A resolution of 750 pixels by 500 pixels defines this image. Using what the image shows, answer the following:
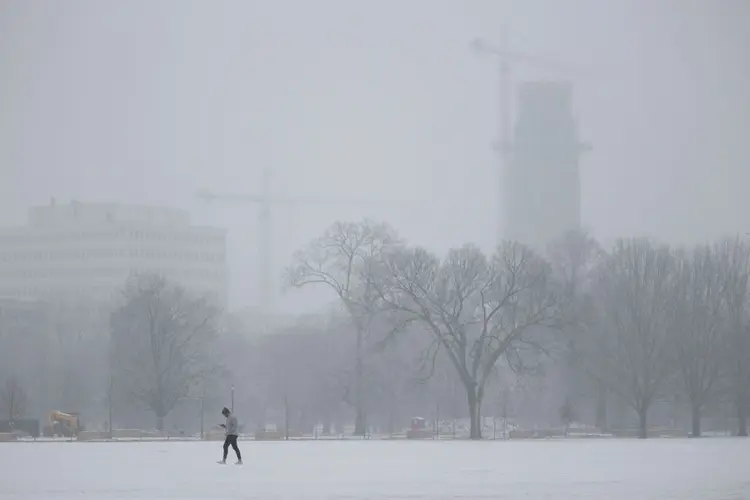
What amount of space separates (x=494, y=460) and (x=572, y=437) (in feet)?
96.2

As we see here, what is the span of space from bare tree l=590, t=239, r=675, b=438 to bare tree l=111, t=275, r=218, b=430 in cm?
2646

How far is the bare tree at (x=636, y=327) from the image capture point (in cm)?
7925

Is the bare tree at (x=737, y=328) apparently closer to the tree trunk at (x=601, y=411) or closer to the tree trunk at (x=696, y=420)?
the tree trunk at (x=696, y=420)

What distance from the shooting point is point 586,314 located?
8044cm

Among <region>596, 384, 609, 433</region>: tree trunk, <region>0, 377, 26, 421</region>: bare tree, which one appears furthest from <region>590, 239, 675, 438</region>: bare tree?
<region>0, 377, 26, 421</region>: bare tree

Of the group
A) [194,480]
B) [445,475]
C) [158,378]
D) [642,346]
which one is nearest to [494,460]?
[445,475]

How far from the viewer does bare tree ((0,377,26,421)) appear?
8306 centimetres

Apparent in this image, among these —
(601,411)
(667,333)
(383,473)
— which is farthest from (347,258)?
(383,473)

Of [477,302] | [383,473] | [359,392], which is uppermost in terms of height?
[477,302]

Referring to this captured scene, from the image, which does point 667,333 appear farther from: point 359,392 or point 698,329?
point 359,392

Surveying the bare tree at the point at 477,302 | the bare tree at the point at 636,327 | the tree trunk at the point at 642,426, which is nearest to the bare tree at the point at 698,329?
the bare tree at the point at 636,327

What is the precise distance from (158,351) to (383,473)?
1881 inches

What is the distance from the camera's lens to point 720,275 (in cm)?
8662

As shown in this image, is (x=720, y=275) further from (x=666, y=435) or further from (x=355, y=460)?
(x=355, y=460)
